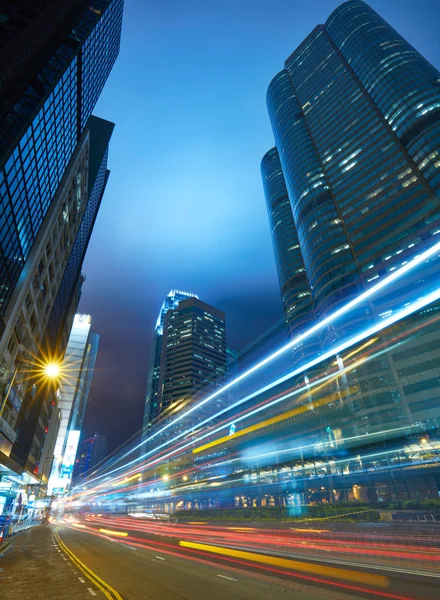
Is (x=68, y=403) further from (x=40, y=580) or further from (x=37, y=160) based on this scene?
(x=40, y=580)

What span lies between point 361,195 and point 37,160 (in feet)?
292

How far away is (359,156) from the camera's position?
10362 cm

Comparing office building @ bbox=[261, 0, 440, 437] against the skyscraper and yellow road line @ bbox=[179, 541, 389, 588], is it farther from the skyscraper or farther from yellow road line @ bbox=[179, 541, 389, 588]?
yellow road line @ bbox=[179, 541, 389, 588]

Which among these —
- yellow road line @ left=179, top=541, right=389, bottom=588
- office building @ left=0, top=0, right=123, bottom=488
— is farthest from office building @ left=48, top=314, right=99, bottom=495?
yellow road line @ left=179, top=541, right=389, bottom=588

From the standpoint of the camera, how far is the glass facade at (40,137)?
99.3 ft

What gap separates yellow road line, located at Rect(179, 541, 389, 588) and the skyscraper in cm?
7083

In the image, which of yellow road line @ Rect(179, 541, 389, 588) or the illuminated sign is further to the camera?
the illuminated sign

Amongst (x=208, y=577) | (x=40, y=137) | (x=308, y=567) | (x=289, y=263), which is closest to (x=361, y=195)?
(x=289, y=263)

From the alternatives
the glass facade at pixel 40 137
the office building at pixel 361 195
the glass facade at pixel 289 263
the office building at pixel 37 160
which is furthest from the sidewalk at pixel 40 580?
the glass facade at pixel 289 263

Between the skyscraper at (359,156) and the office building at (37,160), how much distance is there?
69910 millimetres

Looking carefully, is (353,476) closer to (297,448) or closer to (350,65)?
(297,448)

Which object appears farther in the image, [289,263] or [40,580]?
[289,263]

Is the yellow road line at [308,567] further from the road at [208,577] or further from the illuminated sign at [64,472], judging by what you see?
the illuminated sign at [64,472]

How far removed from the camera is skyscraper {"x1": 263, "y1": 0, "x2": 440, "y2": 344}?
83.4m
